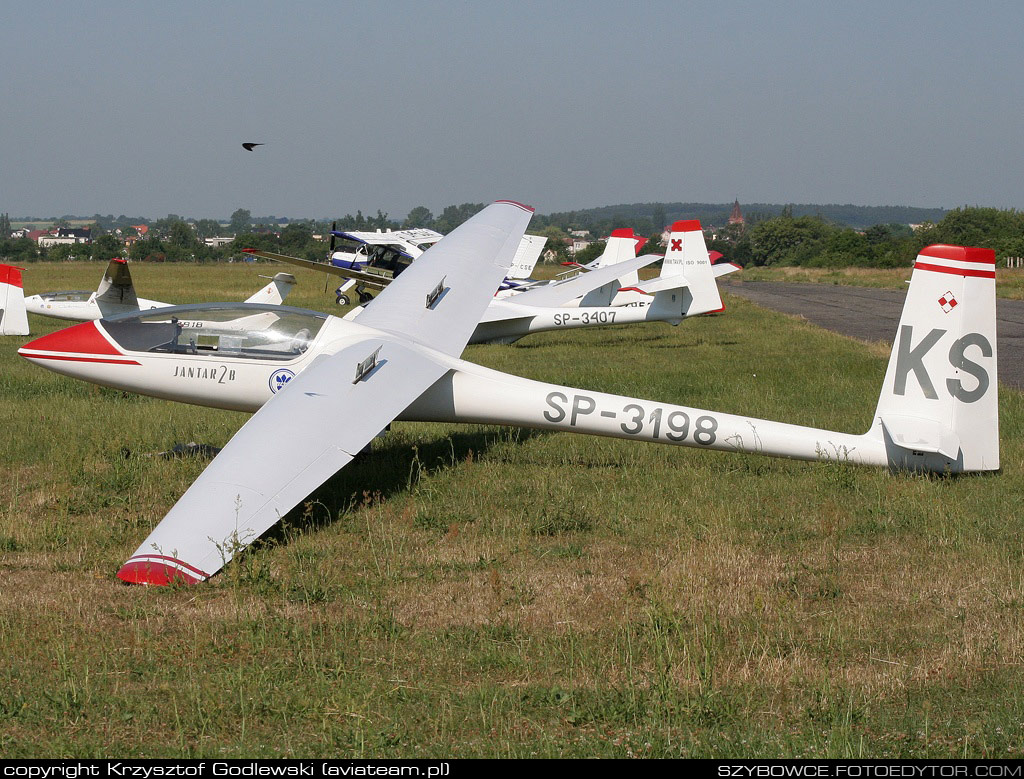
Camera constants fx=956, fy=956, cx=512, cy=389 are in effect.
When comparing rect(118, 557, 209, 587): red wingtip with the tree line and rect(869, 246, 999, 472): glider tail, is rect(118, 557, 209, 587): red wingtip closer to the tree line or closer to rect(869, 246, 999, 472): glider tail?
rect(869, 246, 999, 472): glider tail

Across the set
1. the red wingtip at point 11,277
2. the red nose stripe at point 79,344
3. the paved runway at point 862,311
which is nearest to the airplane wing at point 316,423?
the red nose stripe at point 79,344

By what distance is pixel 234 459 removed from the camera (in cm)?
694

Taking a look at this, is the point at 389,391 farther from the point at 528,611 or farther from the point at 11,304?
the point at 11,304

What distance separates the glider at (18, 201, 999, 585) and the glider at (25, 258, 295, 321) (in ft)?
24.9

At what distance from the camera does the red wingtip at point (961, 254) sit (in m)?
7.96

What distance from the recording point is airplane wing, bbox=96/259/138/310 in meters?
18.0

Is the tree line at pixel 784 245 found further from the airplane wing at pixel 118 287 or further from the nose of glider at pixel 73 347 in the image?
the nose of glider at pixel 73 347

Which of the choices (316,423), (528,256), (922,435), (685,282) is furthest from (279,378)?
(528,256)

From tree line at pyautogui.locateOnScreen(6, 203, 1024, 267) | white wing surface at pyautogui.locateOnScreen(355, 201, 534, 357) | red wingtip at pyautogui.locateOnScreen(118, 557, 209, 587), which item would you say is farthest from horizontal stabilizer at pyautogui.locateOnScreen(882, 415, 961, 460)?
tree line at pyautogui.locateOnScreen(6, 203, 1024, 267)

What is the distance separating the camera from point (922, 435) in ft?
27.1

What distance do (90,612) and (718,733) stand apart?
151 inches

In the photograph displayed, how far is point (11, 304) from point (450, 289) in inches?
550

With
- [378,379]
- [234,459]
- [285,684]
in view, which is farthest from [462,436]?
[285,684]

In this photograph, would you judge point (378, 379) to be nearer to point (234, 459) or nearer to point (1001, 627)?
point (234, 459)
